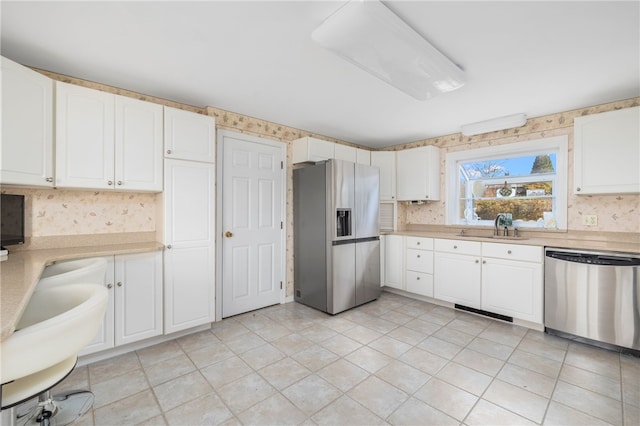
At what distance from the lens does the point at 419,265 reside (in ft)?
12.2

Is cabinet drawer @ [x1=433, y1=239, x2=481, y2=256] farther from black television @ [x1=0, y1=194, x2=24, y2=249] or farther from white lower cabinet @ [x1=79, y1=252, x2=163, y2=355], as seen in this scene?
black television @ [x1=0, y1=194, x2=24, y2=249]

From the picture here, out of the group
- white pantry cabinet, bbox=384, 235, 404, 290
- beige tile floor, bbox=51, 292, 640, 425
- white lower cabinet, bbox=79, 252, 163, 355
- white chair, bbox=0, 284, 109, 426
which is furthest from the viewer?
white pantry cabinet, bbox=384, 235, 404, 290

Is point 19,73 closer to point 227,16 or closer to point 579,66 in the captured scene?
point 227,16

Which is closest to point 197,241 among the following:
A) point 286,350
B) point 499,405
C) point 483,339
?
point 286,350

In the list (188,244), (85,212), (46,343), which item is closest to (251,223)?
(188,244)

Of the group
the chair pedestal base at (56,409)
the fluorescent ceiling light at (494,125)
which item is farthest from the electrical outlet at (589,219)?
the chair pedestal base at (56,409)

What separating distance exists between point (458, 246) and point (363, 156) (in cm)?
184

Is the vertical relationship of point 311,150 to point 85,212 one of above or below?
above

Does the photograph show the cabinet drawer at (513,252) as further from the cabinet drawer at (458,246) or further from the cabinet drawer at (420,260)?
the cabinet drawer at (420,260)

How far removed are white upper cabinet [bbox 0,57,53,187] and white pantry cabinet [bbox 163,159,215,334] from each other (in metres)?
0.80

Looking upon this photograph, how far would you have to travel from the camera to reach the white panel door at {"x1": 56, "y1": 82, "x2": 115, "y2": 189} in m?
2.04

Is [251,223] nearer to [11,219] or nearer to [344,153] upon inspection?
[344,153]

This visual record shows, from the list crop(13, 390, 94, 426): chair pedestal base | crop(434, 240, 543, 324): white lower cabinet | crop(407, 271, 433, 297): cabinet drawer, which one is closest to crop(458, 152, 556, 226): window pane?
crop(434, 240, 543, 324): white lower cabinet

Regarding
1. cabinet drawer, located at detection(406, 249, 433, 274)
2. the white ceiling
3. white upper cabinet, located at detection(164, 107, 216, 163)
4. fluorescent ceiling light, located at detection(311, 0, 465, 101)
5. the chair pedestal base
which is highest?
the white ceiling
